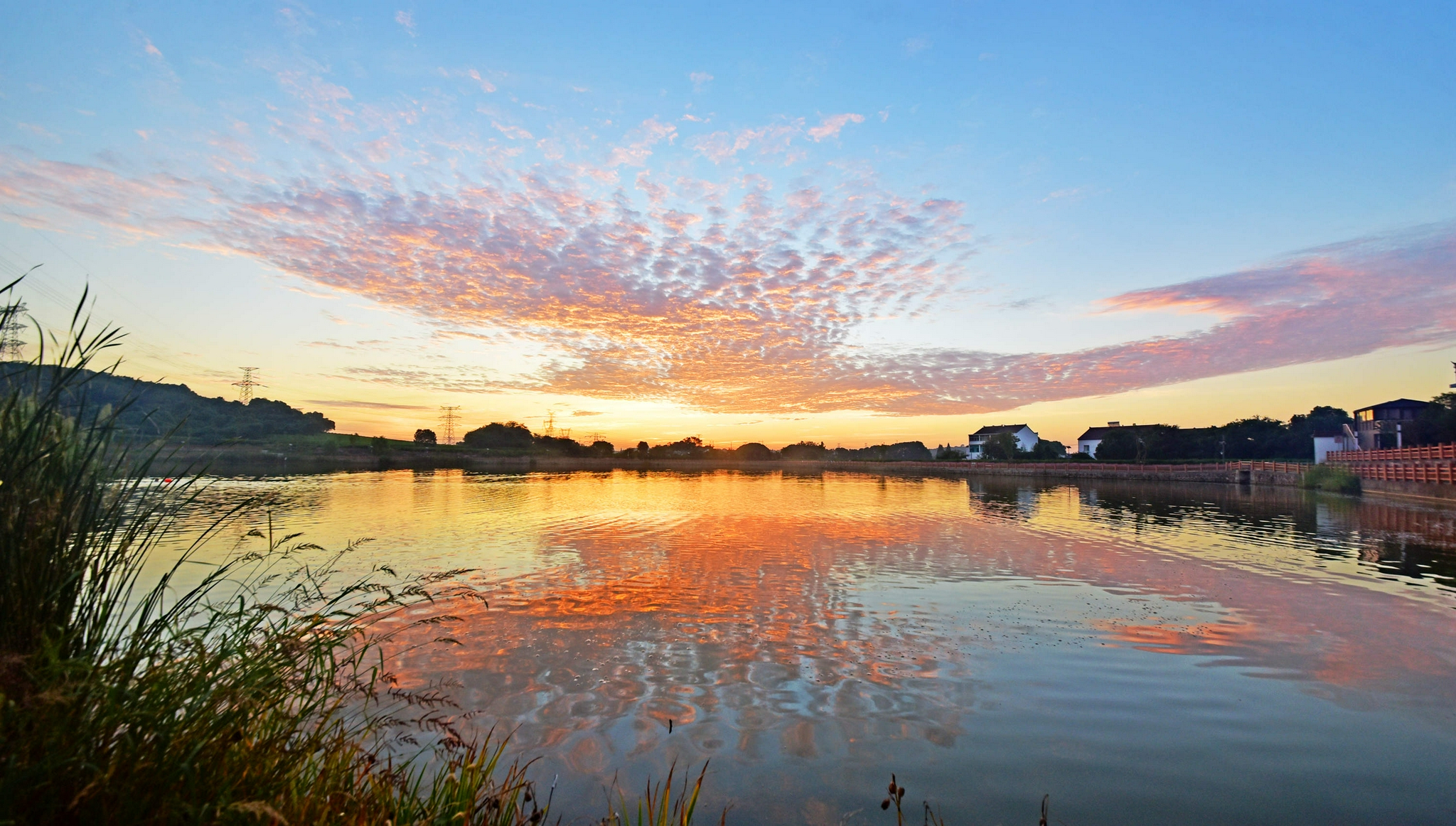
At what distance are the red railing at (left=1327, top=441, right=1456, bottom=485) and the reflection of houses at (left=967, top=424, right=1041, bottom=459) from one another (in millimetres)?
85087

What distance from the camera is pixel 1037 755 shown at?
23.4 ft

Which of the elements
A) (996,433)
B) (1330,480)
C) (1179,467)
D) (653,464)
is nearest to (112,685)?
(1330,480)

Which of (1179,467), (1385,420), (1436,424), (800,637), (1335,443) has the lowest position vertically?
(800,637)

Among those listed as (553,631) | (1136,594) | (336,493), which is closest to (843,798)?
(553,631)

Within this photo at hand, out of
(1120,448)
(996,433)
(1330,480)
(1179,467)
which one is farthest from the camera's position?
(996,433)

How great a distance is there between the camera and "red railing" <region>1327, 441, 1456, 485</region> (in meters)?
41.1

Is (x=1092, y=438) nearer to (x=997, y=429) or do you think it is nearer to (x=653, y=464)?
(x=997, y=429)

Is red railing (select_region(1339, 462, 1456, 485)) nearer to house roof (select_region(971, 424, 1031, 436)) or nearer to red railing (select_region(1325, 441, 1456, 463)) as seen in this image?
red railing (select_region(1325, 441, 1456, 463))

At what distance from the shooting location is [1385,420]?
82062 millimetres

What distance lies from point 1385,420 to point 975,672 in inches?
4246

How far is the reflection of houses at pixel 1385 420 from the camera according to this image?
3145 inches

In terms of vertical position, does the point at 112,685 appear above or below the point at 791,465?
above

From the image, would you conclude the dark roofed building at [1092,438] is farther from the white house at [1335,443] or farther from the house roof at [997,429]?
the white house at [1335,443]

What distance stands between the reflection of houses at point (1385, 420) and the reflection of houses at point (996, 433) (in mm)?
59231
